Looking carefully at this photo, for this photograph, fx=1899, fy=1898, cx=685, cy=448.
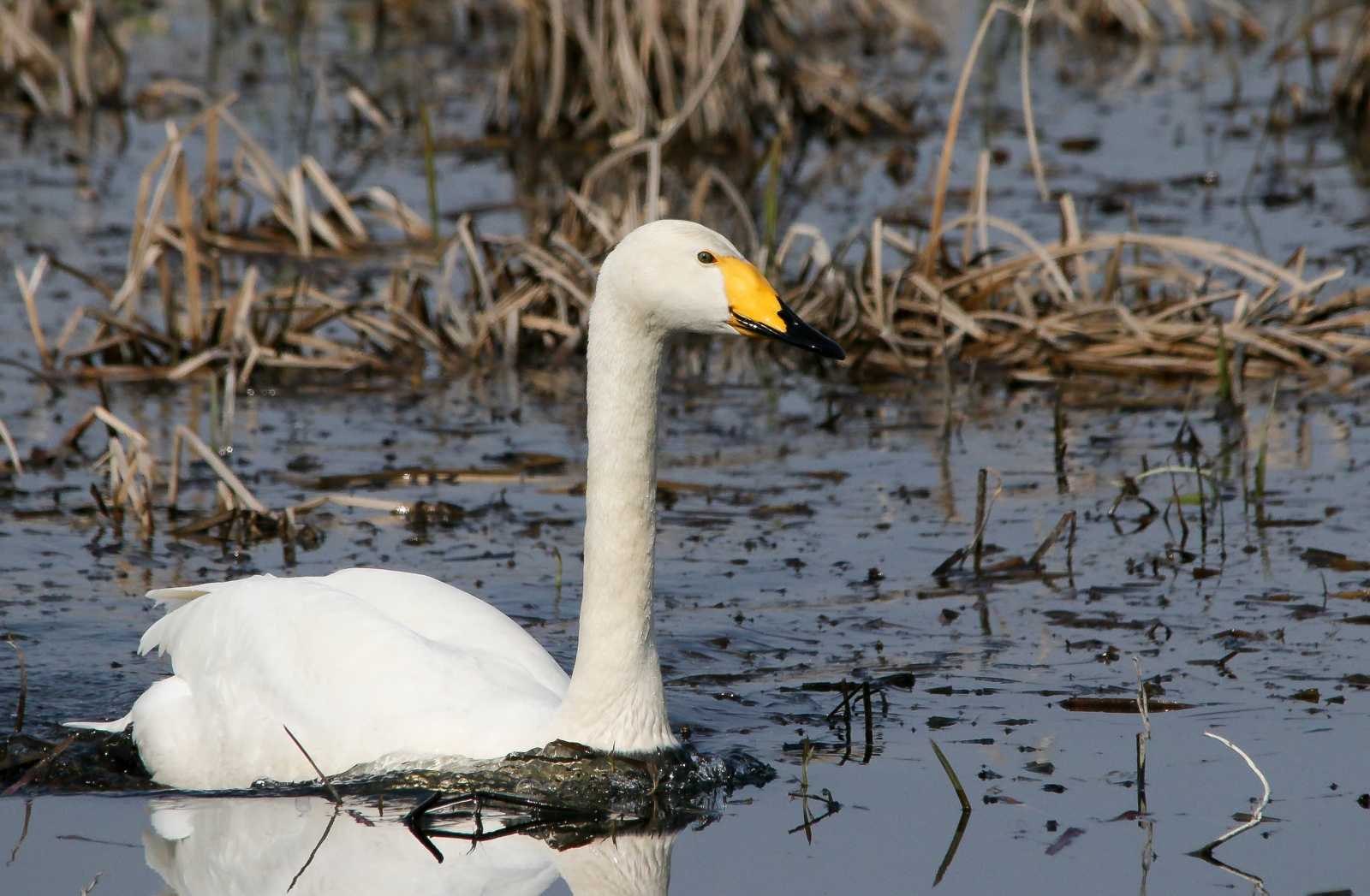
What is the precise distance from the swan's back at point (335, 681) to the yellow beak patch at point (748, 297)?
45.7 inches

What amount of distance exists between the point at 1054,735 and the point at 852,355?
446 centimetres

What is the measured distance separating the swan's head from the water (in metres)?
1.23

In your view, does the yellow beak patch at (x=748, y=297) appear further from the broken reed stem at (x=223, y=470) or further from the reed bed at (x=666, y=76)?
the reed bed at (x=666, y=76)

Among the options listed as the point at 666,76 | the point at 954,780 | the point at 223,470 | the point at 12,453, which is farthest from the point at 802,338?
the point at 666,76

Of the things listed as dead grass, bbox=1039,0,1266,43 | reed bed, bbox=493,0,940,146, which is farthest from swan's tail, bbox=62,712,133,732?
dead grass, bbox=1039,0,1266,43

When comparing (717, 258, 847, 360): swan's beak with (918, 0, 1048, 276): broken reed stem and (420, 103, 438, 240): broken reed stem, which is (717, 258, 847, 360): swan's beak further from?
(420, 103, 438, 240): broken reed stem

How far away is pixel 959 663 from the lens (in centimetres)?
592

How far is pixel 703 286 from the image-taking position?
181 inches

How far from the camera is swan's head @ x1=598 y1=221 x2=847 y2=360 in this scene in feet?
15.0

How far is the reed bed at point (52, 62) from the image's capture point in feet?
48.8

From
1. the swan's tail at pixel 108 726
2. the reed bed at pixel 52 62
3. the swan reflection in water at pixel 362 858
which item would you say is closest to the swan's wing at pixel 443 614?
the swan reflection in water at pixel 362 858

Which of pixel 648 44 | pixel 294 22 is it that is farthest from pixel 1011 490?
pixel 294 22

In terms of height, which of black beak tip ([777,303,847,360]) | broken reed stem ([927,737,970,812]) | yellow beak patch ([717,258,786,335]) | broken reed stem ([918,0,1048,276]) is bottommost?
broken reed stem ([927,737,970,812])

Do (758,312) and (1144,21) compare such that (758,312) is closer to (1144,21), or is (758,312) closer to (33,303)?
(33,303)
